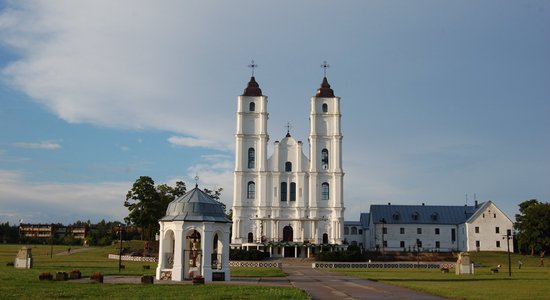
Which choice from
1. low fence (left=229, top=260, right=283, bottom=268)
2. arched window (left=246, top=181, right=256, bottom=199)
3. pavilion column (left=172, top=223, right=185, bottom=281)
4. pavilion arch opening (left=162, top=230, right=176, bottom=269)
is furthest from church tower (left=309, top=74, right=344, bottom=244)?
pavilion column (left=172, top=223, right=185, bottom=281)

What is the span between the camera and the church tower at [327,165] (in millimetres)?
92938

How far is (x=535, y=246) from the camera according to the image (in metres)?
85.8

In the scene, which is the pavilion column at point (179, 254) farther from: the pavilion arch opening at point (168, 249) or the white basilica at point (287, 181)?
the white basilica at point (287, 181)

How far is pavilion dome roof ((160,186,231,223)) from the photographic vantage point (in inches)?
1465

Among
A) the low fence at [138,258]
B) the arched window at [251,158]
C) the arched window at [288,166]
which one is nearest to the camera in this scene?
the low fence at [138,258]

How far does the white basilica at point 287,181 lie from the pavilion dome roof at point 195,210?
52.9m

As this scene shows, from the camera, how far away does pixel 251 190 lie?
94500mm

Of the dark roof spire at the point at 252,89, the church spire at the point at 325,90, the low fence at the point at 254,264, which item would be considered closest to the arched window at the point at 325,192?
the church spire at the point at 325,90

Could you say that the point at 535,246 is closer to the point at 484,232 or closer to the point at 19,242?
the point at 484,232

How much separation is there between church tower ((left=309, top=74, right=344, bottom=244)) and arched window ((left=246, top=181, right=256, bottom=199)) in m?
8.22

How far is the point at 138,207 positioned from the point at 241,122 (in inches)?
761

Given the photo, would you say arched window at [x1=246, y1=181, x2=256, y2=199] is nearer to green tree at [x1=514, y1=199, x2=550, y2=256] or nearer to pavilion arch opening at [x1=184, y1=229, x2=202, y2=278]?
green tree at [x1=514, y1=199, x2=550, y2=256]

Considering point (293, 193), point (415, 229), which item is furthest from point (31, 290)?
point (415, 229)

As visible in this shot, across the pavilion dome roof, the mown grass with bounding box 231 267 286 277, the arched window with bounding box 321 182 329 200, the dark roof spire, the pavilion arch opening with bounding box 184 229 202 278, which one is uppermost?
the dark roof spire
